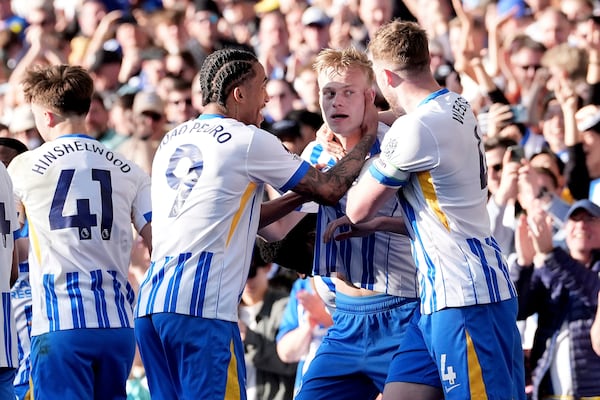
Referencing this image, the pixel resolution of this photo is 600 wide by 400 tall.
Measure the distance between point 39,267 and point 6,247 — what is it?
95 cm

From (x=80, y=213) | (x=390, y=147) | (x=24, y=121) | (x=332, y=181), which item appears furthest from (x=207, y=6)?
(x=390, y=147)

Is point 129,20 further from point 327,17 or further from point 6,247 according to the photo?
point 6,247

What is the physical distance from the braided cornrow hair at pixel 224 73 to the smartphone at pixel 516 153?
3282 mm

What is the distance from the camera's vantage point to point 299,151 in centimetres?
1041

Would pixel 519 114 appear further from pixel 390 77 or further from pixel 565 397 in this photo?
pixel 390 77

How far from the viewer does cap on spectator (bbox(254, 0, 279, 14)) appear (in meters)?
15.0

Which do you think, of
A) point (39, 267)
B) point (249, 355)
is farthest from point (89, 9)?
point (39, 267)

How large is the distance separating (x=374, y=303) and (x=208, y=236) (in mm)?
1199

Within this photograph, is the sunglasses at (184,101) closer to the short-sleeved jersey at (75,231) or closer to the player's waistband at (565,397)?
the short-sleeved jersey at (75,231)

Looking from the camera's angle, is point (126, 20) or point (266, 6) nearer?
point (266, 6)

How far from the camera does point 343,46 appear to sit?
12.7 metres

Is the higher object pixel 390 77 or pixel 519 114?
pixel 390 77

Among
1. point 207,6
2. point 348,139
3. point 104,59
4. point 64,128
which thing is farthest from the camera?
point 207,6

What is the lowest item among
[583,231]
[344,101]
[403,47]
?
[583,231]
